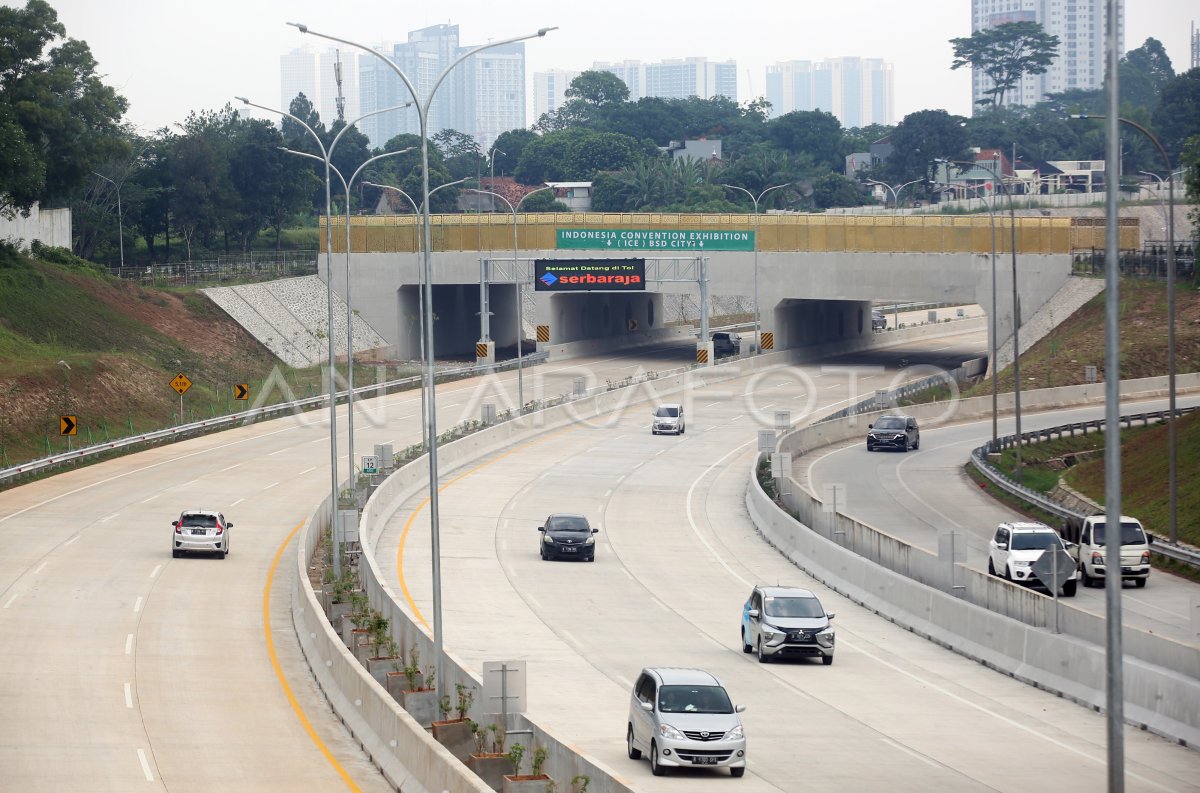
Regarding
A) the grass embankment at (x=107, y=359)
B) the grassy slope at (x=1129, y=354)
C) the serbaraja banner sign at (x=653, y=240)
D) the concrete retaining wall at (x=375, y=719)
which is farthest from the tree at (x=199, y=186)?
the concrete retaining wall at (x=375, y=719)

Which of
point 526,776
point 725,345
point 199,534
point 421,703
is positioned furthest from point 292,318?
point 526,776

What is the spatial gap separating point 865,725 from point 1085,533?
15.2m

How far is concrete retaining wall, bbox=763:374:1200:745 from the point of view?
2577 cm

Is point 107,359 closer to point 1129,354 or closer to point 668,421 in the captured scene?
point 668,421

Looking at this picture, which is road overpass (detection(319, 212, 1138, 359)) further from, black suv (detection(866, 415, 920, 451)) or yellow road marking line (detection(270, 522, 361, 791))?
yellow road marking line (detection(270, 522, 361, 791))

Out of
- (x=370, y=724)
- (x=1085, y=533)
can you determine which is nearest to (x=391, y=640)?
(x=370, y=724)

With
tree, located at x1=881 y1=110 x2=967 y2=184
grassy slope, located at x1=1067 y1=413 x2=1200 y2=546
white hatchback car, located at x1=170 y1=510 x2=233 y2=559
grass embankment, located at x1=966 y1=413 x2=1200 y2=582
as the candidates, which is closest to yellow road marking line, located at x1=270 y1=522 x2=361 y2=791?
white hatchback car, located at x1=170 y1=510 x2=233 y2=559

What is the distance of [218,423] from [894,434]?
29.8m

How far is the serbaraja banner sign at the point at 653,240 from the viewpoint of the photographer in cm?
10050

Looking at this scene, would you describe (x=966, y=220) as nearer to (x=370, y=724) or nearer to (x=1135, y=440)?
(x=1135, y=440)

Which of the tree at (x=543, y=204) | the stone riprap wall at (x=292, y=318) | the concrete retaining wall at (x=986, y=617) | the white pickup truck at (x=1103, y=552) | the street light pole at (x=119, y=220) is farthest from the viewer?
the tree at (x=543, y=204)

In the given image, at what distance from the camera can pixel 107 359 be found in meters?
73.9

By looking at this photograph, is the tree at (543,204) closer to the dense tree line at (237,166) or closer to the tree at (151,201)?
the dense tree line at (237,166)

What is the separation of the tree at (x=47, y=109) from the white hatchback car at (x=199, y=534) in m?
39.1
